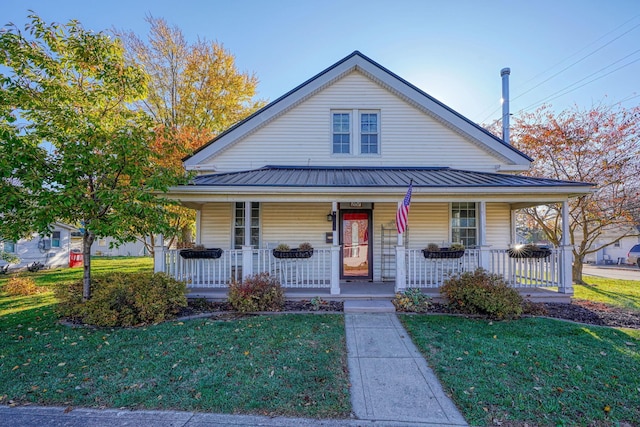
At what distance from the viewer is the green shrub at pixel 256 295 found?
21.9 ft

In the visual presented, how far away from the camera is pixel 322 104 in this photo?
10125 millimetres

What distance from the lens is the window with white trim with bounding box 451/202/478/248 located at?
31.2 feet

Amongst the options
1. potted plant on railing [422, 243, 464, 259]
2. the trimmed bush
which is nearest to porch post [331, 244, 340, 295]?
potted plant on railing [422, 243, 464, 259]

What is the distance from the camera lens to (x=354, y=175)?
891cm

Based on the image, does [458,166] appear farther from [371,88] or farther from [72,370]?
[72,370]

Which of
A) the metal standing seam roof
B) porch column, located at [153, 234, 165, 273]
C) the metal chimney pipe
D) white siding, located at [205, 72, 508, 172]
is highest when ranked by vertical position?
the metal chimney pipe

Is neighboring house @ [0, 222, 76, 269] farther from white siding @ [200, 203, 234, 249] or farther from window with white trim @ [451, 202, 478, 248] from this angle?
window with white trim @ [451, 202, 478, 248]

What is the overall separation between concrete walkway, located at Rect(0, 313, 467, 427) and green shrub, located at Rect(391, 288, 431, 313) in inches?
95.1

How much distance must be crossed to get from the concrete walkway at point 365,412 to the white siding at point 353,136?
283 inches

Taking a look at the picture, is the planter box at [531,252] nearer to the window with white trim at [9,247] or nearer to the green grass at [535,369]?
the green grass at [535,369]

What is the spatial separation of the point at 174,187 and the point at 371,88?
24.1 feet

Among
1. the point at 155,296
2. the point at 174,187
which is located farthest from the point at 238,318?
the point at 174,187

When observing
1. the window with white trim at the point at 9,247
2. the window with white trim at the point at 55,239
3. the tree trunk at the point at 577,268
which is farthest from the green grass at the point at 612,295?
the window with white trim at the point at 55,239

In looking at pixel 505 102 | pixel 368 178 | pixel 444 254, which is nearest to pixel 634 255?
Answer: pixel 505 102
